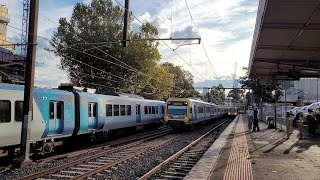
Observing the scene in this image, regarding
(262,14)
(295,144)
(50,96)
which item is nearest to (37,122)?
(50,96)

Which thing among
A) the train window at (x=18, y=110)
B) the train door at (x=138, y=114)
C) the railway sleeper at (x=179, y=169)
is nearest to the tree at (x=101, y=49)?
the train door at (x=138, y=114)

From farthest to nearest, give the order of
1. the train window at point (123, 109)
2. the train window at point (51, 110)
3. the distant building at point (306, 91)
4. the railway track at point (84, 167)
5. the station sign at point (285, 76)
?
the distant building at point (306, 91) → the train window at point (123, 109) → the station sign at point (285, 76) → the train window at point (51, 110) → the railway track at point (84, 167)

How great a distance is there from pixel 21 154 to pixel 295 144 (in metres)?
12.0

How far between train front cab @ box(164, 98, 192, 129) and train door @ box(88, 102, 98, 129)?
1107 centimetres

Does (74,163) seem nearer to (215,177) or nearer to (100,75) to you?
(215,177)

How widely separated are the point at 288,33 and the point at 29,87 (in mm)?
9415

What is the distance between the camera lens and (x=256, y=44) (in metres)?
18.0

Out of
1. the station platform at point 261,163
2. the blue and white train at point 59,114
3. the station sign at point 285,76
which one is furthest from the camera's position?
the station sign at point 285,76

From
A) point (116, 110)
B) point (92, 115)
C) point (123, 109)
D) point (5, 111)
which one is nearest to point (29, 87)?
point (5, 111)

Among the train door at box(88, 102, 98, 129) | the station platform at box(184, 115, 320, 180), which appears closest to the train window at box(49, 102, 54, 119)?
the train door at box(88, 102, 98, 129)

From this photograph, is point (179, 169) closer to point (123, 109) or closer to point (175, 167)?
point (175, 167)

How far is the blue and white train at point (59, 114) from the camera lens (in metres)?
13.4

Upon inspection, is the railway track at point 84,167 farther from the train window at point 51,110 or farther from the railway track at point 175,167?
the train window at point 51,110

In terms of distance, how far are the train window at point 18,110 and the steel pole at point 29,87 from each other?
2.37 feet
